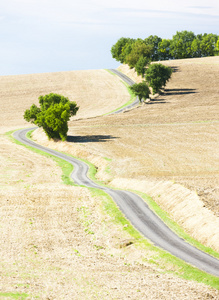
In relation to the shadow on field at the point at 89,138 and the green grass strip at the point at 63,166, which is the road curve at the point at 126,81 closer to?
Result: the shadow on field at the point at 89,138

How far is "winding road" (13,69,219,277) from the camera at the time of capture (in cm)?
3087

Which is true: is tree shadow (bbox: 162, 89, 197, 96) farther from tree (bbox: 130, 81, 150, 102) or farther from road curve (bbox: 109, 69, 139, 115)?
tree (bbox: 130, 81, 150, 102)

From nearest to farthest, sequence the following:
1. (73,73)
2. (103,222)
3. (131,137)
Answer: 1. (103,222)
2. (131,137)
3. (73,73)

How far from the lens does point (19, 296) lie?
2367cm

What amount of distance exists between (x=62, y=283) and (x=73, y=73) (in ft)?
536

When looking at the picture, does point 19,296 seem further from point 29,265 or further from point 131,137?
point 131,137

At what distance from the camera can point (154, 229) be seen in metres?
38.3

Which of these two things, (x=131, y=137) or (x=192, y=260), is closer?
(x=192, y=260)

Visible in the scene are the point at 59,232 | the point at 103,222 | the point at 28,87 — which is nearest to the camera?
the point at 59,232

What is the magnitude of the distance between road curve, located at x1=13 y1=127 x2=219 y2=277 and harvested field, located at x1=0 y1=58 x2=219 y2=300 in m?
2.16

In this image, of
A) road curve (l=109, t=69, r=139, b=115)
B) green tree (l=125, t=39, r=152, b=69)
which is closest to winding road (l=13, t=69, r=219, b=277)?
road curve (l=109, t=69, r=139, b=115)

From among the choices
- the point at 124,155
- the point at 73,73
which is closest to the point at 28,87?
the point at 73,73

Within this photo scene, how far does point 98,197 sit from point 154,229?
12012 mm

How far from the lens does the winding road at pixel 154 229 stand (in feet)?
101
